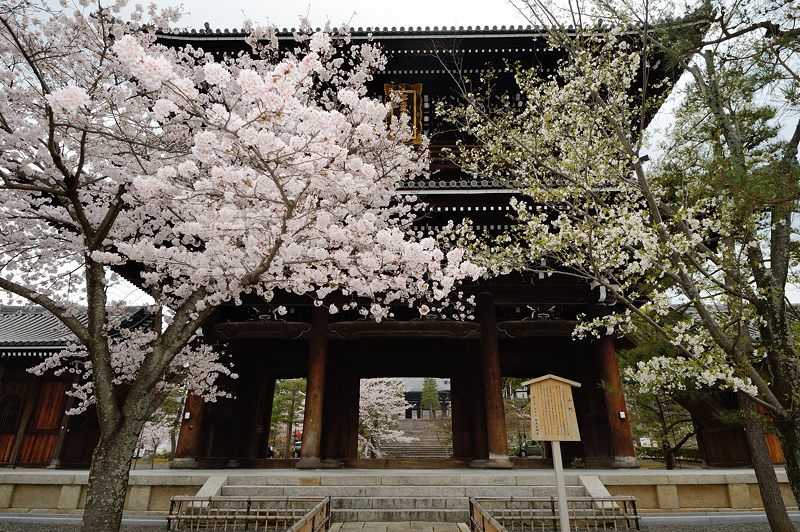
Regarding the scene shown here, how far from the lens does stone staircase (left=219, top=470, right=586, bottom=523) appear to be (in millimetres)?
6844

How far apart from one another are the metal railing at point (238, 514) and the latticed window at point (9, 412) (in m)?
10.3

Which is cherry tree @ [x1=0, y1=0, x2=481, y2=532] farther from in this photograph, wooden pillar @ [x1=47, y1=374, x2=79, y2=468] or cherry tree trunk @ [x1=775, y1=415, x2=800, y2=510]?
wooden pillar @ [x1=47, y1=374, x2=79, y2=468]

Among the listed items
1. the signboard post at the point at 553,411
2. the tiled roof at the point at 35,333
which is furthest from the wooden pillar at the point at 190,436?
the signboard post at the point at 553,411

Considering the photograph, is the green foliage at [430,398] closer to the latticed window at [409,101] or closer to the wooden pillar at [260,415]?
the wooden pillar at [260,415]

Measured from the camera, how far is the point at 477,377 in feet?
39.9

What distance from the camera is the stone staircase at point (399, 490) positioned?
6.84 m

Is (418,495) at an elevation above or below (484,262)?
below

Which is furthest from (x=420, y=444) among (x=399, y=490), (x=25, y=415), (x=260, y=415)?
(x=399, y=490)

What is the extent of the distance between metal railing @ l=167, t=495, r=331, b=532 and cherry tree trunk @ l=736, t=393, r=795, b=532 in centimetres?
609

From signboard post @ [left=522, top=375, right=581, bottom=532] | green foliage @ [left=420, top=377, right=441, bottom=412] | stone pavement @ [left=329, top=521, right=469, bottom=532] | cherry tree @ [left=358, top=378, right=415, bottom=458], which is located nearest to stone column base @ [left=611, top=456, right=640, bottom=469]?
stone pavement @ [left=329, top=521, right=469, bottom=532]

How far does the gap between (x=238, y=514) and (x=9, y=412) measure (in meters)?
11.6

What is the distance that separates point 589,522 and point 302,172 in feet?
21.7

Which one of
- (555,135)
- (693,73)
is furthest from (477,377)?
(693,73)

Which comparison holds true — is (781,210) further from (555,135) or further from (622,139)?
(555,135)
